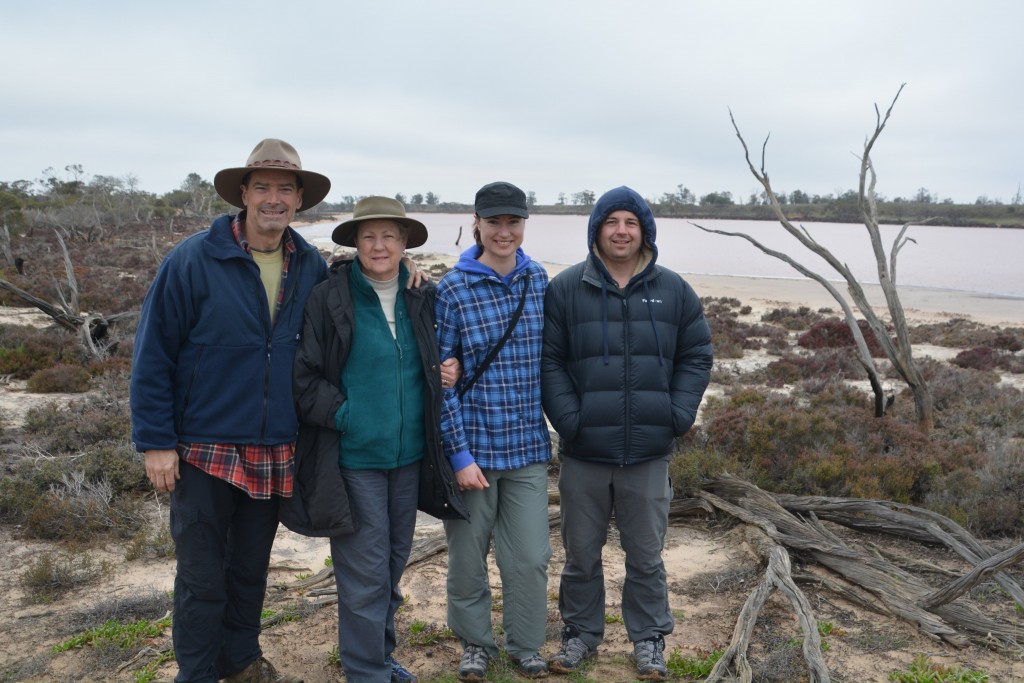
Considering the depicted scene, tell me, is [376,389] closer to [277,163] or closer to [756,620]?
[277,163]

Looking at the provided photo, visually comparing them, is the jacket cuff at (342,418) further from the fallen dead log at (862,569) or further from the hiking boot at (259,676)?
the fallen dead log at (862,569)

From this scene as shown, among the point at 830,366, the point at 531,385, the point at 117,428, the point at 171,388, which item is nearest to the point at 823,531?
the point at 531,385

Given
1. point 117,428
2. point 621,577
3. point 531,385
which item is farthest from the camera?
point 117,428

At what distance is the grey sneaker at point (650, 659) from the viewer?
3297 millimetres

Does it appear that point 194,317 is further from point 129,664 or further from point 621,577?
point 621,577

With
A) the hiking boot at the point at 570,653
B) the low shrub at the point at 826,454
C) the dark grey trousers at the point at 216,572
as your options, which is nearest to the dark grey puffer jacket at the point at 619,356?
the hiking boot at the point at 570,653

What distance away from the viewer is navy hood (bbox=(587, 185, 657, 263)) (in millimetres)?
3279

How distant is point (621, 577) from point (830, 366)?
8.38 metres

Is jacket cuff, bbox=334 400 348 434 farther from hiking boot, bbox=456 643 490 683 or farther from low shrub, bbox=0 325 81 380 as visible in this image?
low shrub, bbox=0 325 81 380

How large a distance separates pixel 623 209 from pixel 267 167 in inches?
58.6

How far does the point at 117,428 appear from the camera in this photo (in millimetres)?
6656

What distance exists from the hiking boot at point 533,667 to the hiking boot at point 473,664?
0.17m

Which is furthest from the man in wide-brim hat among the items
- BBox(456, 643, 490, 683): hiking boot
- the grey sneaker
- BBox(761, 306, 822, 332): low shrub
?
BBox(761, 306, 822, 332): low shrub

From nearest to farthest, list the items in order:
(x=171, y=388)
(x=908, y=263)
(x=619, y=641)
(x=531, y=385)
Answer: (x=171, y=388)
(x=531, y=385)
(x=619, y=641)
(x=908, y=263)
